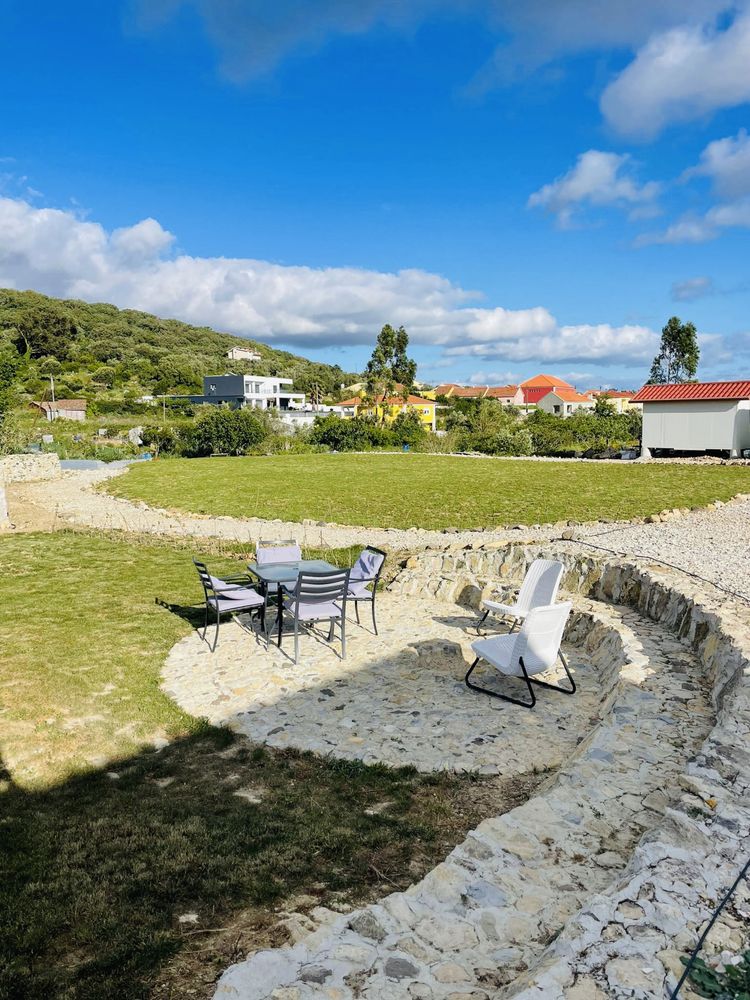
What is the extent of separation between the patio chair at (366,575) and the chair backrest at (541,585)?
1819 mm

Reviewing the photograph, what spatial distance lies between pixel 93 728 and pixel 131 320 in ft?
402

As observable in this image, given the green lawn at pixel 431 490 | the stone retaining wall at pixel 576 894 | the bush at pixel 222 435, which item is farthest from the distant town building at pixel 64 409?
the stone retaining wall at pixel 576 894

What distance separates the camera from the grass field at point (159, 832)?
285 centimetres

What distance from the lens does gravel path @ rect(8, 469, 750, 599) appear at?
944 centimetres

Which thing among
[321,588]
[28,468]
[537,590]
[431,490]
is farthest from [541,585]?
[28,468]

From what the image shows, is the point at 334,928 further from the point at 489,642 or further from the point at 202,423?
the point at 202,423

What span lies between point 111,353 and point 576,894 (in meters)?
97.1

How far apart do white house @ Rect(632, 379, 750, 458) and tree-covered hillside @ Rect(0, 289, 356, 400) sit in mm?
54876

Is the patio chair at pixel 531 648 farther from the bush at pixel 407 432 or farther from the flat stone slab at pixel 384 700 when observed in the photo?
the bush at pixel 407 432

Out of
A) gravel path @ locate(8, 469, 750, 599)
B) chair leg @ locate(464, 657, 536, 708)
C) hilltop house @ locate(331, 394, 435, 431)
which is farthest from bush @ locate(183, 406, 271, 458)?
chair leg @ locate(464, 657, 536, 708)

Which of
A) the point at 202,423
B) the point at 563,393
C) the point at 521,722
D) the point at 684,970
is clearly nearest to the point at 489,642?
the point at 521,722

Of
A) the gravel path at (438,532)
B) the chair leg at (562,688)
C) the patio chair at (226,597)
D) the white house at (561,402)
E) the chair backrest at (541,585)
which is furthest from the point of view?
the white house at (561,402)

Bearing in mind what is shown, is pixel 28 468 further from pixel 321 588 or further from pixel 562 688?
pixel 562 688

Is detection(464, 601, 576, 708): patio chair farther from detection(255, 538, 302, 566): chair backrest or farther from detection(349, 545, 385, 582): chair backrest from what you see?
detection(255, 538, 302, 566): chair backrest
